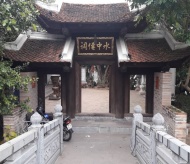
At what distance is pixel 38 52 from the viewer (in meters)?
8.27

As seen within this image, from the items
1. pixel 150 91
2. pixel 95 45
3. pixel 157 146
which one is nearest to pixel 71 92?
pixel 95 45

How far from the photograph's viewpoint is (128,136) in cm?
747

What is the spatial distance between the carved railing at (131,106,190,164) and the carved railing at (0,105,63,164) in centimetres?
197

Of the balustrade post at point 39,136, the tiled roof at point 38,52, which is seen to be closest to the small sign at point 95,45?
the tiled roof at point 38,52

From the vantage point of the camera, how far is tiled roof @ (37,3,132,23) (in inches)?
319

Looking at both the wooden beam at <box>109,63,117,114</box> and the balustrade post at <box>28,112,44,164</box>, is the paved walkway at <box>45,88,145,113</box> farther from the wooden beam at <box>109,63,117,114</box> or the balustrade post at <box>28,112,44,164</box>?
the balustrade post at <box>28,112,44,164</box>

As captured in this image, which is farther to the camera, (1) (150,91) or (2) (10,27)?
(1) (150,91)

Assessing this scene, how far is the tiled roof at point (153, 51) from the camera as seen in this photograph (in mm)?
7797

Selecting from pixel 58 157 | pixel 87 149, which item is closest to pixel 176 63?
pixel 87 149

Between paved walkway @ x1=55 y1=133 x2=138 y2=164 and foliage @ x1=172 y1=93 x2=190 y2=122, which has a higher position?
foliage @ x1=172 y1=93 x2=190 y2=122

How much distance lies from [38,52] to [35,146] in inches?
203

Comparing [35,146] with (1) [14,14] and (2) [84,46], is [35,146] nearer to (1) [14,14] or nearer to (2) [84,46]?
(1) [14,14]

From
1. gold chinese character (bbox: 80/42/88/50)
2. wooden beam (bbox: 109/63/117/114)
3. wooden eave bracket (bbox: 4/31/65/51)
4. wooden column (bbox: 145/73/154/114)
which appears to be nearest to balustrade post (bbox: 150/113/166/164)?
wooden beam (bbox: 109/63/117/114)

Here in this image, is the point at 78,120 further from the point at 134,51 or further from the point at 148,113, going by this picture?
the point at 134,51
